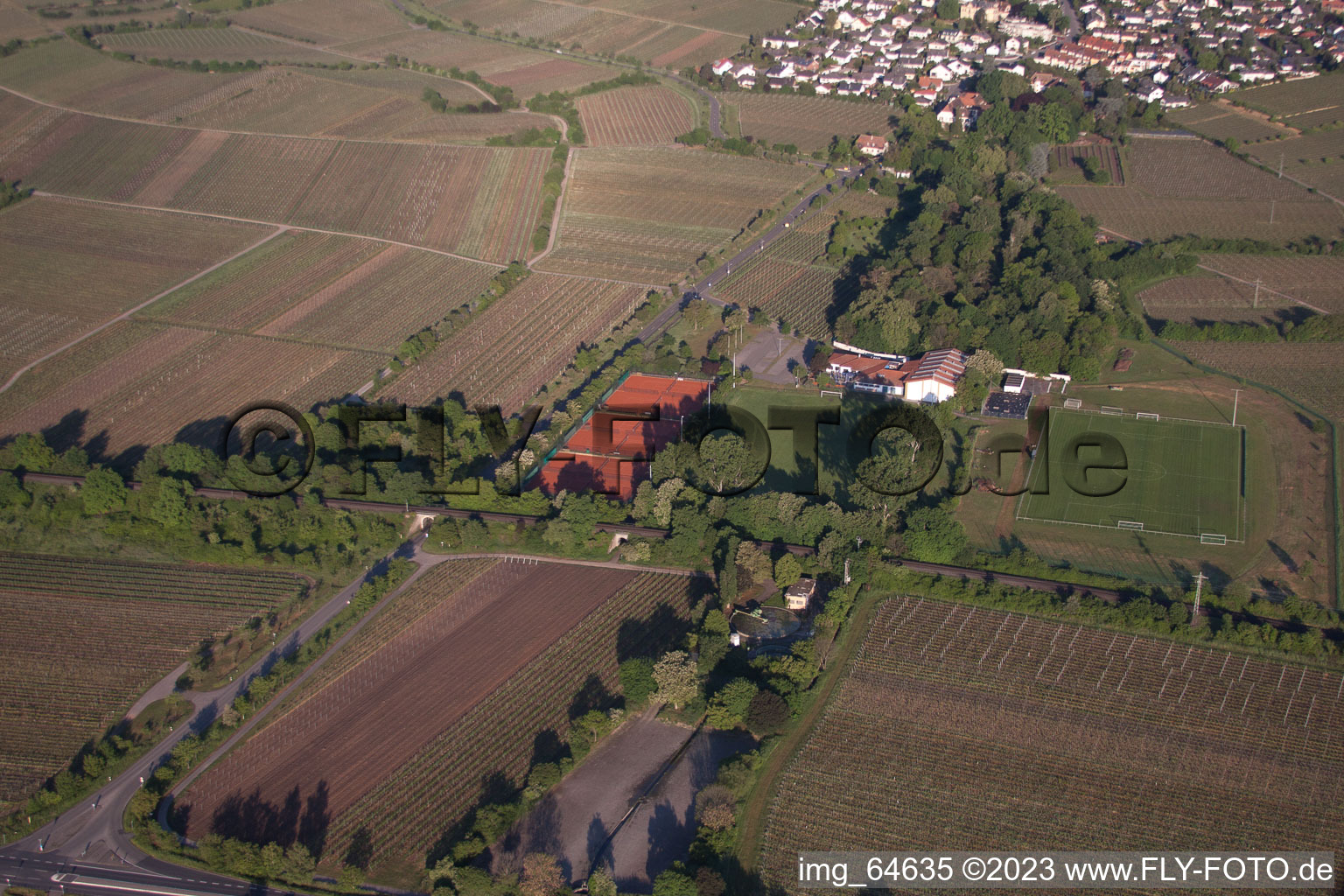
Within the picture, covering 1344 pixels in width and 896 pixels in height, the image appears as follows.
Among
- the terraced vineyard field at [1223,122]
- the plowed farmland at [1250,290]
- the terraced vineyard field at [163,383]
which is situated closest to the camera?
the terraced vineyard field at [163,383]

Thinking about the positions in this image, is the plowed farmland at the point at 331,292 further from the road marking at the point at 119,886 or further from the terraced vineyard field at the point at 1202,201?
the terraced vineyard field at the point at 1202,201

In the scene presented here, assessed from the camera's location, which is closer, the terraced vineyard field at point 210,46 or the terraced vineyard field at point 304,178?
the terraced vineyard field at point 304,178

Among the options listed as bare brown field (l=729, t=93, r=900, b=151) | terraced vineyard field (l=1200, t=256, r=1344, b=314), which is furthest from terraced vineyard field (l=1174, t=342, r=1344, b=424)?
bare brown field (l=729, t=93, r=900, b=151)

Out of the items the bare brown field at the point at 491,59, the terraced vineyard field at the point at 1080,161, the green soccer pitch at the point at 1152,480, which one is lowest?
the green soccer pitch at the point at 1152,480

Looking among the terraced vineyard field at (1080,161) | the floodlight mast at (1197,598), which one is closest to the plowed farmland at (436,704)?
the floodlight mast at (1197,598)

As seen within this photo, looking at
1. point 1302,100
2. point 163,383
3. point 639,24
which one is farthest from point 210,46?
point 1302,100
